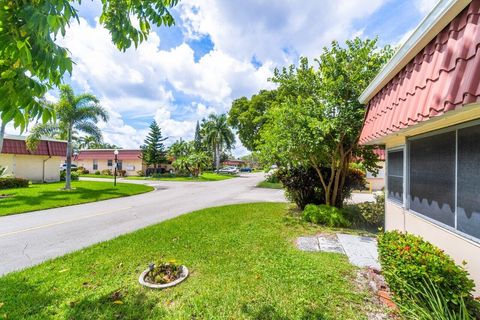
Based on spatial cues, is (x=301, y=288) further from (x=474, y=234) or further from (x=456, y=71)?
(x=456, y=71)

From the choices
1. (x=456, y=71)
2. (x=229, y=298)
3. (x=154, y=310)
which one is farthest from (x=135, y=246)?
(x=456, y=71)

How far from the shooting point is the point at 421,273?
2545 millimetres

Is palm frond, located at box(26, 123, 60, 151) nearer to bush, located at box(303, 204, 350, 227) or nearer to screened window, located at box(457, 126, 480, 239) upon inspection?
bush, located at box(303, 204, 350, 227)

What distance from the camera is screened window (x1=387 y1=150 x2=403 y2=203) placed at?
15.3 ft

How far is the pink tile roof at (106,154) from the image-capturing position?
35.1 meters

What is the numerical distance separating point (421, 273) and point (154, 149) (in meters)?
35.3

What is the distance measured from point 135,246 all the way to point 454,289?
5.81m

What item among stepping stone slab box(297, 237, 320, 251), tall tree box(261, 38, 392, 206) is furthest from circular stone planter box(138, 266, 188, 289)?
tall tree box(261, 38, 392, 206)

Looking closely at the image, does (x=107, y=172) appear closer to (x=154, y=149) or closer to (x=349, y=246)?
(x=154, y=149)

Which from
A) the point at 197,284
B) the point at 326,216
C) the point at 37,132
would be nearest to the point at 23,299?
the point at 197,284

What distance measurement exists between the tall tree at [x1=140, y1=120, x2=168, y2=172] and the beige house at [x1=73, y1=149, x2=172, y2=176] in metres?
1.19

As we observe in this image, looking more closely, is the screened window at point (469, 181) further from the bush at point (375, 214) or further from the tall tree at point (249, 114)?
the tall tree at point (249, 114)

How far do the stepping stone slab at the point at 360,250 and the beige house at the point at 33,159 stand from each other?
23.4m

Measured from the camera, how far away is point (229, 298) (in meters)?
3.42
